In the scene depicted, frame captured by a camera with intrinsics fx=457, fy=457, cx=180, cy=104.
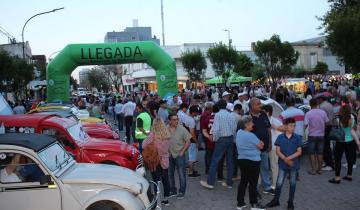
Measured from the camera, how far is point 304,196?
8664 millimetres

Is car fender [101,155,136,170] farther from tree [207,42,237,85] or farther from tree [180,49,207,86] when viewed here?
tree [180,49,207,86]

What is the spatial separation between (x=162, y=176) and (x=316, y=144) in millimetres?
3874

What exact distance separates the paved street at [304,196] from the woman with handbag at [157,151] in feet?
2.24

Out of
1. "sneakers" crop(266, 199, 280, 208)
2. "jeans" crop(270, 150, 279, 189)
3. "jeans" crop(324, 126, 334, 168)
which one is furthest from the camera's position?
"jeans" crop(324, 126, 334, 168)

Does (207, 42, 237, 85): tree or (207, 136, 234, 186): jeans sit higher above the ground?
(207, 42, 237, 85): tree

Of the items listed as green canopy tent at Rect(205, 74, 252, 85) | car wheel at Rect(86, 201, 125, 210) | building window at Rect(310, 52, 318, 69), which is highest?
building window at Rect(310, 52, 318, 69)

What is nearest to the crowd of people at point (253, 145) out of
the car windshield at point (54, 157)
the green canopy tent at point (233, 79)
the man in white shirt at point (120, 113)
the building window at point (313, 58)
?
the car windshield at point (54, 157)

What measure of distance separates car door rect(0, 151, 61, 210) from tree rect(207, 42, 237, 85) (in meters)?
40.3

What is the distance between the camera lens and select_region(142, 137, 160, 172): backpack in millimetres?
8250

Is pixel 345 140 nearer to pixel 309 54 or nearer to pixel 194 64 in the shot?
pixel 194 64

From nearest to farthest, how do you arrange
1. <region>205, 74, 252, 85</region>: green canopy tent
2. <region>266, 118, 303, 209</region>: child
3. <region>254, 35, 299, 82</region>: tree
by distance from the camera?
<region>266, 118, 303, 209</region>: child, <region>205, 74, 252, 85</region>: green canopy tent, <region>254, 35, 299, 82</region>: tree

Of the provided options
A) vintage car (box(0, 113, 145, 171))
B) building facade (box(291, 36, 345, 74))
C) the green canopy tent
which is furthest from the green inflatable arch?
building facade (box(291, 36, 345, 74))

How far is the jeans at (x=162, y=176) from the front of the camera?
8453mm

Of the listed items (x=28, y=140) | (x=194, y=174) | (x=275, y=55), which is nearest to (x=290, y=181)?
(x=194, y=174)
